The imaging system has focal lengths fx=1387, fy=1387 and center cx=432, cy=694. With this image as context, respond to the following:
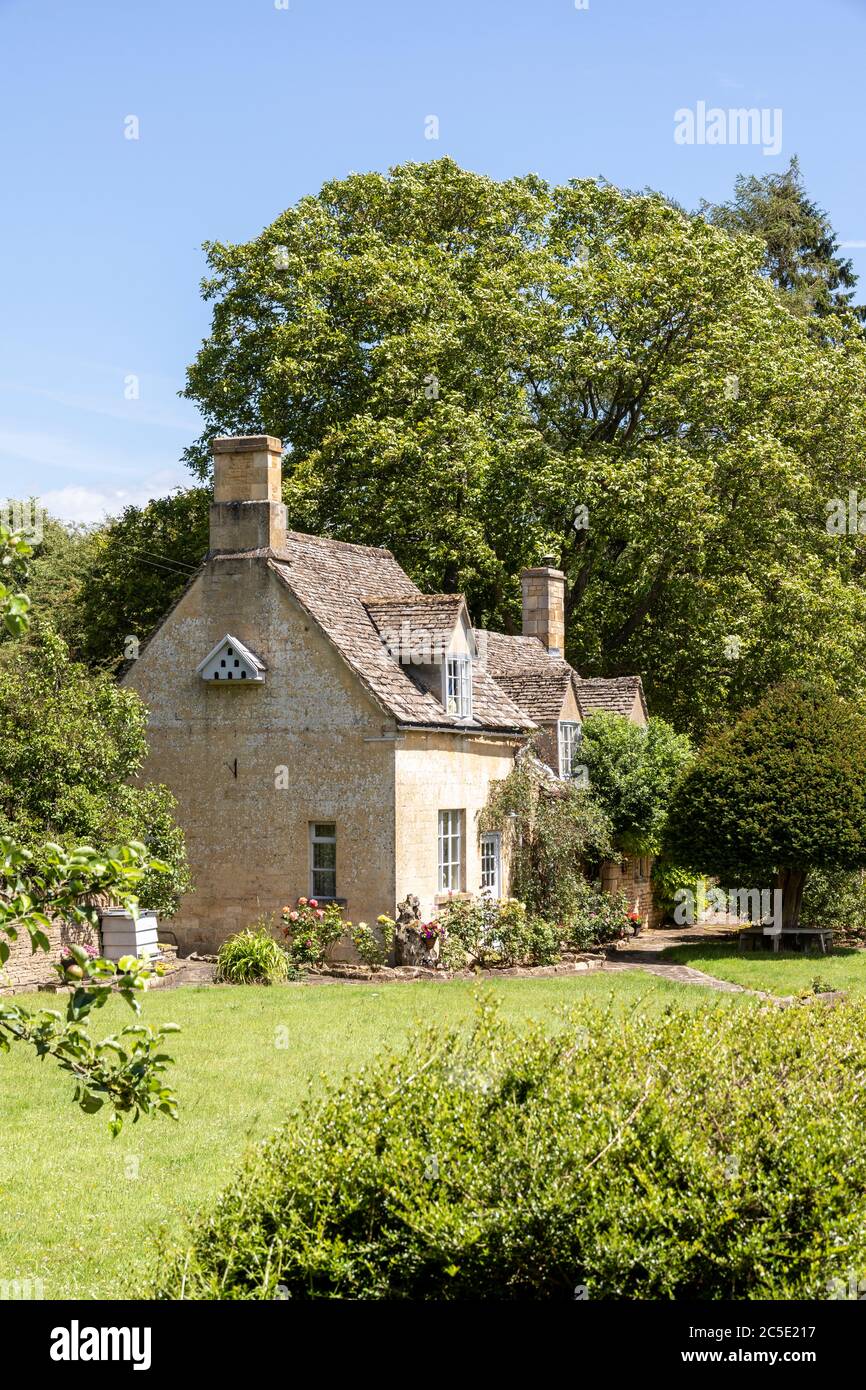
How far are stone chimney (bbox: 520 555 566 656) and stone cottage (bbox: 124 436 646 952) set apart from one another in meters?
8.16

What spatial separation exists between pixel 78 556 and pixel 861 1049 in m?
47.3

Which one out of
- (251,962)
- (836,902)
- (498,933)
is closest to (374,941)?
(251,962)

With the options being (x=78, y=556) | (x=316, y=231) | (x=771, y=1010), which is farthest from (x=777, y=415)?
(x=771, y=1010)

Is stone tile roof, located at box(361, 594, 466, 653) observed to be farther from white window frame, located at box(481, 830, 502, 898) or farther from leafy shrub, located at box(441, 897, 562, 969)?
leafy shrub, located at box(441, 897, 562, 969)

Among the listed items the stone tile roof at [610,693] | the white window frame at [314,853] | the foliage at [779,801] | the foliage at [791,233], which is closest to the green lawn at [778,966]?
the foliage at [779,801]

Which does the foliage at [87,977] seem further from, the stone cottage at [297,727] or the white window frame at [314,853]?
the white window frame at [314,853]

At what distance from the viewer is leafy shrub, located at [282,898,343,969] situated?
24500 millimetres

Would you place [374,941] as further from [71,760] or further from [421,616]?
[421,616]

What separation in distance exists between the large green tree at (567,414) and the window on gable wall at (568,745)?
5900 millimetres

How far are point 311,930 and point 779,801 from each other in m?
9.97

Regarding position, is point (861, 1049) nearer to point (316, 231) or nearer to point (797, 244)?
point (316, 231)

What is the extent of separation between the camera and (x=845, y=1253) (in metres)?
6.30

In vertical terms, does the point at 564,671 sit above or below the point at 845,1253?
above
